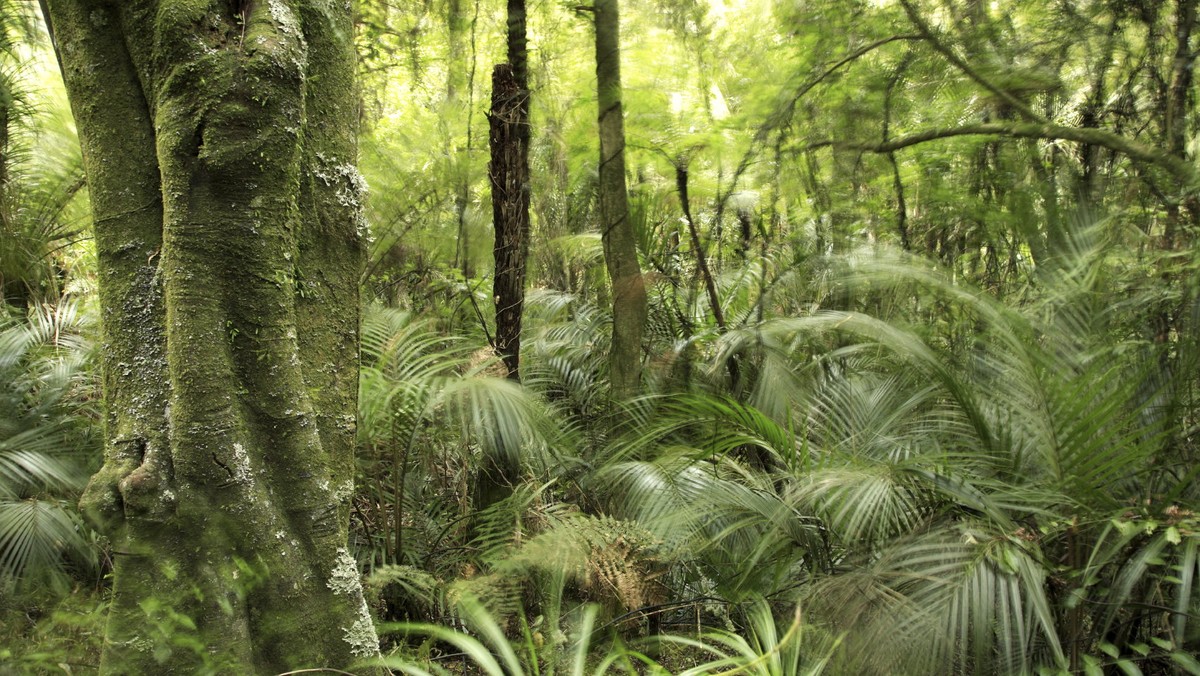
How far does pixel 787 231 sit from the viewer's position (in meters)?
6.90

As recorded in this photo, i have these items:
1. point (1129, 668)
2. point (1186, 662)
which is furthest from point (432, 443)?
point (1186, 662)

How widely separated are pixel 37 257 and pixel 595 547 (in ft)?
15.5

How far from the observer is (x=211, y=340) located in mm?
1759

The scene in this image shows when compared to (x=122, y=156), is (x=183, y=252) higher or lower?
lower

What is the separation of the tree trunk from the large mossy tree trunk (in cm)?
217

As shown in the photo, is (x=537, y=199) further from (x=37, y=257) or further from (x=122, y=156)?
(x=122, y=156)

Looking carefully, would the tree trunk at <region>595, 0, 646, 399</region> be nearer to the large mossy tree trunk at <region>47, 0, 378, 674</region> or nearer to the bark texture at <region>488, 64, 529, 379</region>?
the bark texture at <region>488, 64, 529, 379</region>

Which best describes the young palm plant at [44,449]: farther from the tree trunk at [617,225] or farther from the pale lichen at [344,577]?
the tree trunk at [617,225]

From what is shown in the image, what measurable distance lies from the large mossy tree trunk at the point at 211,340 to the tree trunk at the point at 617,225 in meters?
2.17

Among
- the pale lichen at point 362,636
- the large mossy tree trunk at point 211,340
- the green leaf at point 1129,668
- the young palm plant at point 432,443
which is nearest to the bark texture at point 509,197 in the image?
the young palm plant at point 432,443

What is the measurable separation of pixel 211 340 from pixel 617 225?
8.57 feet

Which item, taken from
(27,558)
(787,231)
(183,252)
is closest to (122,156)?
(183,252)

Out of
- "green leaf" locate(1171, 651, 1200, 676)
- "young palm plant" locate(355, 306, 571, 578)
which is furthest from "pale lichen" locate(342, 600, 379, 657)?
"green leaf" locate(1171, 651, 1200, 676)

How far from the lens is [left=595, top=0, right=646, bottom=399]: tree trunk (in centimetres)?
394
